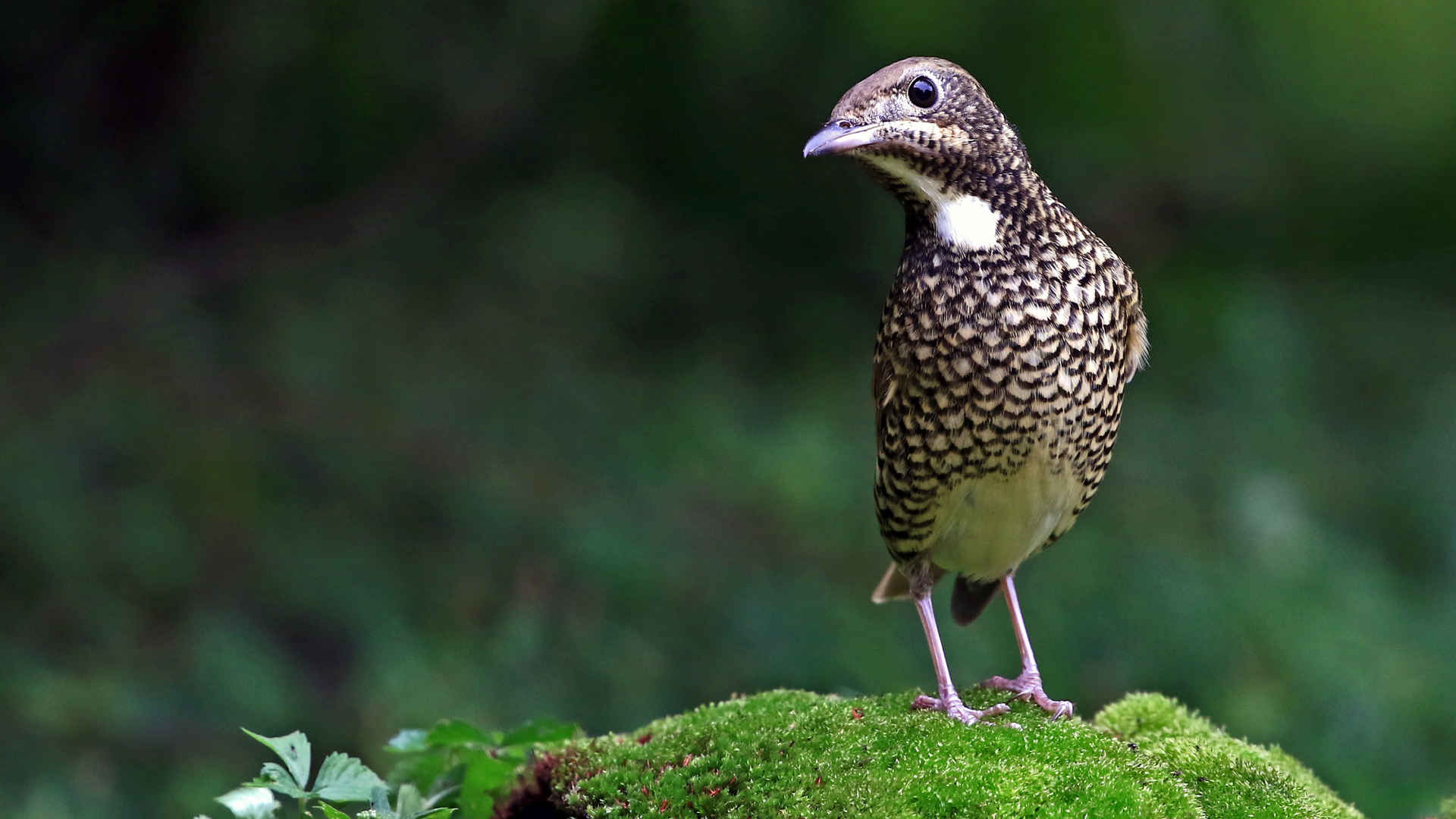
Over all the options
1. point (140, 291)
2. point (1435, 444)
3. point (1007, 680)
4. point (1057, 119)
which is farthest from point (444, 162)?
point (1435, 444)

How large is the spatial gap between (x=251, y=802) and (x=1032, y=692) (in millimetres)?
1752

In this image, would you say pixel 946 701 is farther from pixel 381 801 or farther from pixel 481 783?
pixel 381 801

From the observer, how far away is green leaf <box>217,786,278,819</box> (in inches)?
106

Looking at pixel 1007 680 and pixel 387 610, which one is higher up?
pixel 387 610

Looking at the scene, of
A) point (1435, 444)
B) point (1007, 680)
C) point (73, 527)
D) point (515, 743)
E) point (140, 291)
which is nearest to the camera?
point (515, 743)

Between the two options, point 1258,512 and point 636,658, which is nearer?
point 636,658

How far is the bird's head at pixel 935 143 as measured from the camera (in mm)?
3039

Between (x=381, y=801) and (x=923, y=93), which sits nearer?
(x=381, y=801)

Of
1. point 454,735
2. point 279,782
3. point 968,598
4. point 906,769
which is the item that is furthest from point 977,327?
point 279,782

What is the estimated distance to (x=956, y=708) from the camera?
3227 millimetres

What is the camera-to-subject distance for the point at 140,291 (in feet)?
18.9

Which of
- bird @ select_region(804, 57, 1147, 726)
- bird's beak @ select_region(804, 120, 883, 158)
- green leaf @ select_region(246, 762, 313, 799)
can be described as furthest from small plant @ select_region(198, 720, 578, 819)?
bird's beak @ select_region(804, 120, 883, 158)

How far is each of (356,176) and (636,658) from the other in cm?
218

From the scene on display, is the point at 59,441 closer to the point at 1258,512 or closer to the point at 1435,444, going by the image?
the point at 1258,512
